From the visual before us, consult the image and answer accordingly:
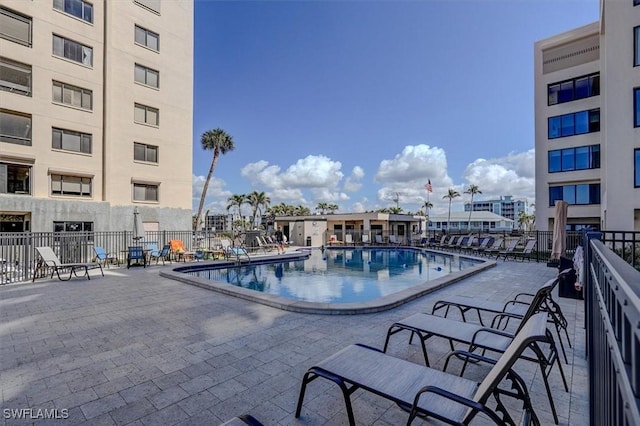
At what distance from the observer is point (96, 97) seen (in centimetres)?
1664

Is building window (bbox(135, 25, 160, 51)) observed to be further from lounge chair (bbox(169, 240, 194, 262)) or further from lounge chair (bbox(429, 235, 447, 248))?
lounge chair (bbox(429, 235, 447, 248))

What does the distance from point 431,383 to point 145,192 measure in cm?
1991

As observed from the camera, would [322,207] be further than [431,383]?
Yes

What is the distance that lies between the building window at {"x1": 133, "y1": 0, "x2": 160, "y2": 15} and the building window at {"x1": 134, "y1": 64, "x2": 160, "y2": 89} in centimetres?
367

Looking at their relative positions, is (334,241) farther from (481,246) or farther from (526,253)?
(526,253)

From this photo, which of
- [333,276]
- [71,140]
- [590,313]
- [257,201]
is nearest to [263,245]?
[333,276]

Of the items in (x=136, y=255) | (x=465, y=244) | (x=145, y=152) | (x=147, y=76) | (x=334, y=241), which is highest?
(x=147, y=76)

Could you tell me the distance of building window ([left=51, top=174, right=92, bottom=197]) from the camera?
50.7ft

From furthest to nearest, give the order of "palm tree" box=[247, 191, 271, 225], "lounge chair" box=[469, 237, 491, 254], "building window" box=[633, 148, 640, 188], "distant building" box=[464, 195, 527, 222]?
"distant building" box=[464, 195, 527, 222], "palm tree" box=[247, 191, 271, 225], "lounge chair" box=[469, 237, 491, 254], "building window" box=[633, 148, 640, 188]

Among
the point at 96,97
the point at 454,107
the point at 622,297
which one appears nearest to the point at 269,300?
the point at 622,297

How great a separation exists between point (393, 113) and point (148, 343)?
24.4 metres

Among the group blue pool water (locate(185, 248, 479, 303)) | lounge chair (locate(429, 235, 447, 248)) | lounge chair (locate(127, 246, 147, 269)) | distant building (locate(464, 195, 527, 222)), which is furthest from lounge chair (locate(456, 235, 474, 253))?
distant building (locate(464, 195, 527, 222))

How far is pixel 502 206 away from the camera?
399 feet

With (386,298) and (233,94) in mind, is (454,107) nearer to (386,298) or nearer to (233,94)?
(233,94)
